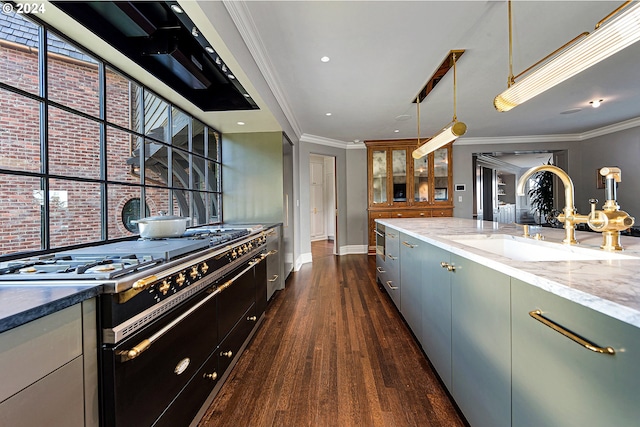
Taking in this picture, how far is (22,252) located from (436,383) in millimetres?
2317

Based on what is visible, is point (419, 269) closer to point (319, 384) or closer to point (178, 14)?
point (319, 384)

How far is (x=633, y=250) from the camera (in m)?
1.05

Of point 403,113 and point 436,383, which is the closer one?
point 436,383

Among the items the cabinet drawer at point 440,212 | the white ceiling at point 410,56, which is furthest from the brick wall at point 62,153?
the cabinet drawer at point 440,212

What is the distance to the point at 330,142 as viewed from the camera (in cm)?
561

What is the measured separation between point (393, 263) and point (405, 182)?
3476mm

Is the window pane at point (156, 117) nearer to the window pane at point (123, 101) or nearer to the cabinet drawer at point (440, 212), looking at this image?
the window pane at point (123, 101)

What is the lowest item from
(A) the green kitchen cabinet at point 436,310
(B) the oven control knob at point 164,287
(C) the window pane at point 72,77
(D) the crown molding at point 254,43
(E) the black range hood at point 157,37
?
(A) the green kitchen cabinet at point 436,310

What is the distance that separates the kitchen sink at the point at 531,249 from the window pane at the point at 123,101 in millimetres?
2407

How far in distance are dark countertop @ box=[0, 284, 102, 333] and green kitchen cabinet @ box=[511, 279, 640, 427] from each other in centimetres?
129

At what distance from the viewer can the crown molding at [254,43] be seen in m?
1.78

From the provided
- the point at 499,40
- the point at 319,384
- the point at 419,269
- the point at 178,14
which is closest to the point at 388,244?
the point at 419,269

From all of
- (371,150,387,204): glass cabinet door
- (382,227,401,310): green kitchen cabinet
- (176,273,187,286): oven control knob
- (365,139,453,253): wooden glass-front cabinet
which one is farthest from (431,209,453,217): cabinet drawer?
(176,273,187,286): oven control knob

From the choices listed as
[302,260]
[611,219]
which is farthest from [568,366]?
[302,260]
